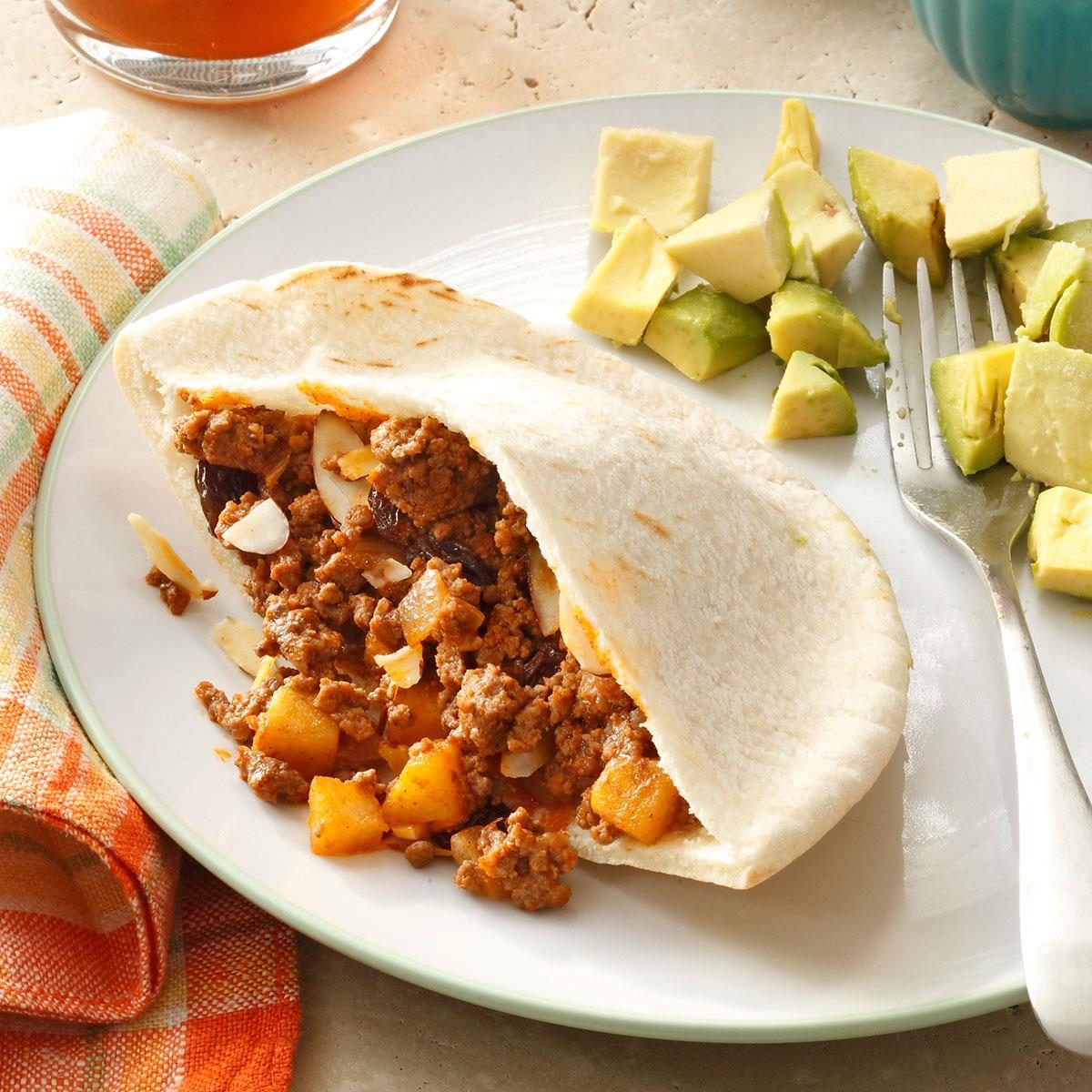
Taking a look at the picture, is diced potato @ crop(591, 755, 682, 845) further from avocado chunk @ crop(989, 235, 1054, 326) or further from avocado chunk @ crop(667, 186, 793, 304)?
avocado chunk @ crop(989, 235, 1054, 326)

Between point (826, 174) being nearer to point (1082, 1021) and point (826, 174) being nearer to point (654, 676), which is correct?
point (654, 676)

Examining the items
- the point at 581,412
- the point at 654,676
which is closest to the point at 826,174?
the point at 581,412

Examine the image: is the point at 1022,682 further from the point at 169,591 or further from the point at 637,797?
the point at 169,591

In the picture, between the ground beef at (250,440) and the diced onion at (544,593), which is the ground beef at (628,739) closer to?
the diced onion at (544,593)

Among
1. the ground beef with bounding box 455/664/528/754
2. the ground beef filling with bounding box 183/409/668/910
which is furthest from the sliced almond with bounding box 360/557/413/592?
the ground beef with bounding box 455/664/528/754

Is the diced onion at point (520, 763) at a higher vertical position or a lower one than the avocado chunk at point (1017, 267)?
lower

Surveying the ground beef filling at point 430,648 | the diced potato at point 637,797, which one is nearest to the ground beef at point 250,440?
the ground beef filling at point 430,648

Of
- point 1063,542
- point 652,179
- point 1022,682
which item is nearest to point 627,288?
point 652,179

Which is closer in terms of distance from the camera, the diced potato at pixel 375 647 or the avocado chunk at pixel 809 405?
the diced potato at pixel 375 647
